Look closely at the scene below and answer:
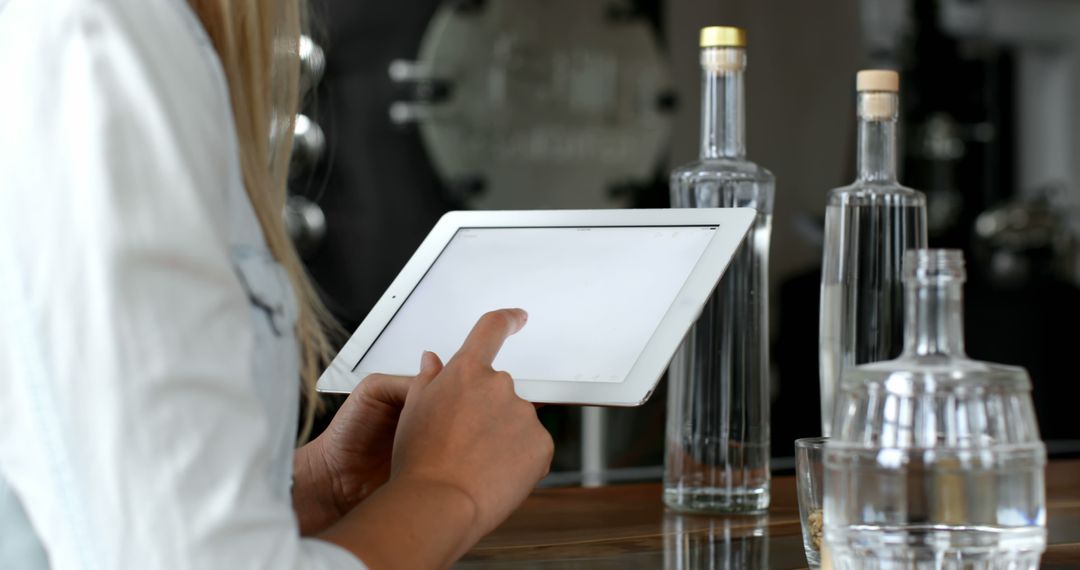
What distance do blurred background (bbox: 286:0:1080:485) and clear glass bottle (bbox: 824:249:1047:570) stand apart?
5.80 feet

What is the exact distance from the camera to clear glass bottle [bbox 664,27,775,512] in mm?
1059

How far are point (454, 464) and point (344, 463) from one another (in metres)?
0.20

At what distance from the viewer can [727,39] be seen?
1.07 meters

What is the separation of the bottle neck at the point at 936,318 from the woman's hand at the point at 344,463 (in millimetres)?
350

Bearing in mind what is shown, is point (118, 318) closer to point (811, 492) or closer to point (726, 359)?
point (811, 492)

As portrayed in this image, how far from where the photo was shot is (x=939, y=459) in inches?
25.2

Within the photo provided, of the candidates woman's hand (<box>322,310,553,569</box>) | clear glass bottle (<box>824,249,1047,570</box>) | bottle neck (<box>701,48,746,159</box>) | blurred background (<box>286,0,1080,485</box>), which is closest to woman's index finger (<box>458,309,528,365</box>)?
woman's hand (<box>322,310,553,569</box>)

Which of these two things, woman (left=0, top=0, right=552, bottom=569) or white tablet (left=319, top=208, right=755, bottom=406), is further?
white tablet (left=319, top=208, right=755, bottom=406)

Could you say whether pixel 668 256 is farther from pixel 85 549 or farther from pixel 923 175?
pixel 923 175

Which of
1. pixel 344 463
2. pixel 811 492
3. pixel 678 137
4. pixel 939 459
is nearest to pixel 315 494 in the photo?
pixel 344 463

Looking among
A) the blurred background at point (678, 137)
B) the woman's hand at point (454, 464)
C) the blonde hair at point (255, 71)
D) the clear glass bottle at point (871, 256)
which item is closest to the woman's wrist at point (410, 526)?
the woman's hand at point (454, 464)

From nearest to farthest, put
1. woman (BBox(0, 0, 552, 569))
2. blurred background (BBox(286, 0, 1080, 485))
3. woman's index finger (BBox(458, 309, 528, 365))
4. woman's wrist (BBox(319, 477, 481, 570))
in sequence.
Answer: woman (BBox(0, 0, 552, 569)) < woman's wrist (BBox(319, 477, 481, 570)) < woman's index finger (BBox(458, 309, 528, 365)) < blurred background (BBox(286, 0, 1080, 485))

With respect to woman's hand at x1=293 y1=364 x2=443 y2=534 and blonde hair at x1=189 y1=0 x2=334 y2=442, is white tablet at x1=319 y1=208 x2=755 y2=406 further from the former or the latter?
blonde hair at x1=189 y1=0 x2=334 y2=442

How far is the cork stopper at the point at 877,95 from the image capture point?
37.4 inches
